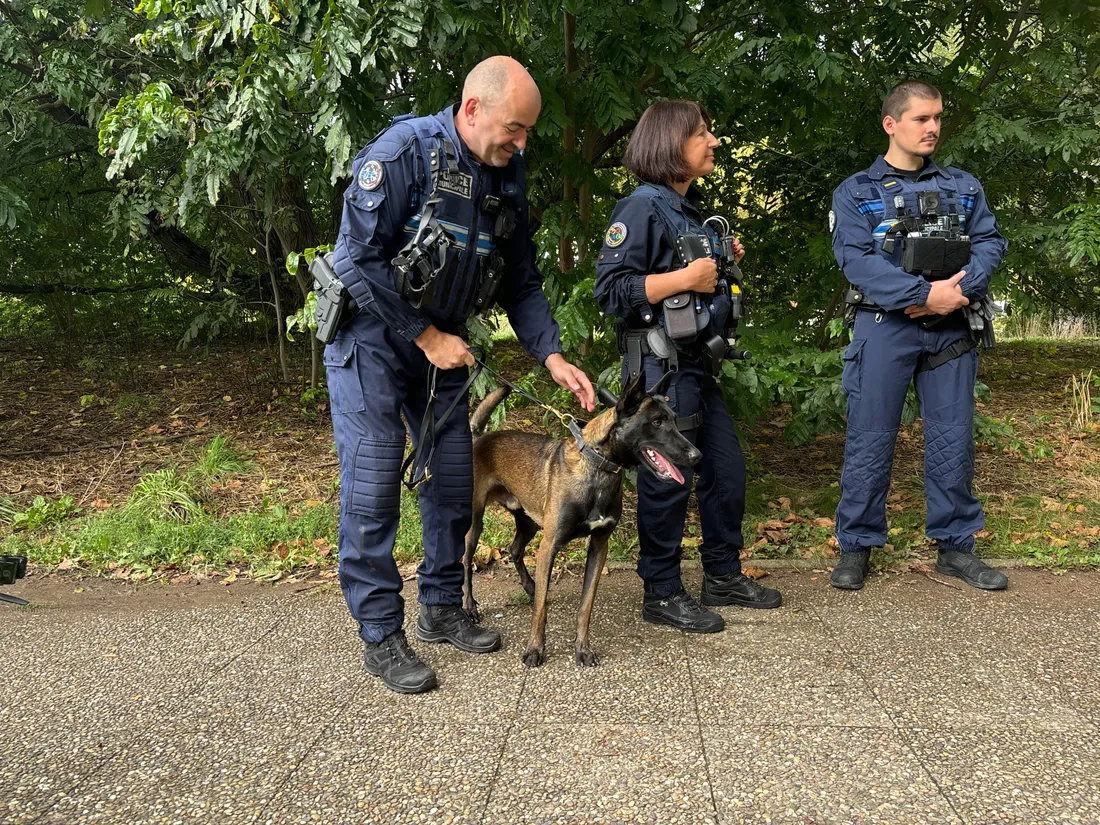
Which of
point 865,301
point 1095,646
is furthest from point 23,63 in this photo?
point 1095,646

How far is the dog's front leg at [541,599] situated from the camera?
11.4 feet

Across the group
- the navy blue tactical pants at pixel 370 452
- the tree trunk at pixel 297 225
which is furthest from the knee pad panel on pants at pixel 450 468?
the tree trunk at pixel 297 225

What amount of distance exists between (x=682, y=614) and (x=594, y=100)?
2705 millimetres

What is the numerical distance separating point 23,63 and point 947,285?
6988 mm

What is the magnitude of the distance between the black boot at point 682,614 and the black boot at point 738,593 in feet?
0.62

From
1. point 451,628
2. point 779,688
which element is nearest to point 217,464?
point 451,628

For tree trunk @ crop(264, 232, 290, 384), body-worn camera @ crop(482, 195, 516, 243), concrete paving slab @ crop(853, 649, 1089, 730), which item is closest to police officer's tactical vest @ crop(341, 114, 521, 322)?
body-worn camera @ crop(482, 195, 516, 243)

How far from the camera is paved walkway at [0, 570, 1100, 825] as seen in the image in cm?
253

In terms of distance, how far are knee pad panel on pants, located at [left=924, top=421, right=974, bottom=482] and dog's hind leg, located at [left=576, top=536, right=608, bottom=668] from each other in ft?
5.98

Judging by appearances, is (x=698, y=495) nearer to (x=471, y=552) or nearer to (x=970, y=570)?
(x=471, y=552)

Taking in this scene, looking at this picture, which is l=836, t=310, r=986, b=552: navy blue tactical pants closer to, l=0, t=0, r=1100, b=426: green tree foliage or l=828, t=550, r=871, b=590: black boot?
l=828, t=550, r=871, b=590: black boot

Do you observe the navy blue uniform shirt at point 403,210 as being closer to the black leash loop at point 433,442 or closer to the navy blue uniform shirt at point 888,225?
the black leash loop at point 433,442

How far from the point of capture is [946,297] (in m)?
3.88

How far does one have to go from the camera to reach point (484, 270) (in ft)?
11.3
